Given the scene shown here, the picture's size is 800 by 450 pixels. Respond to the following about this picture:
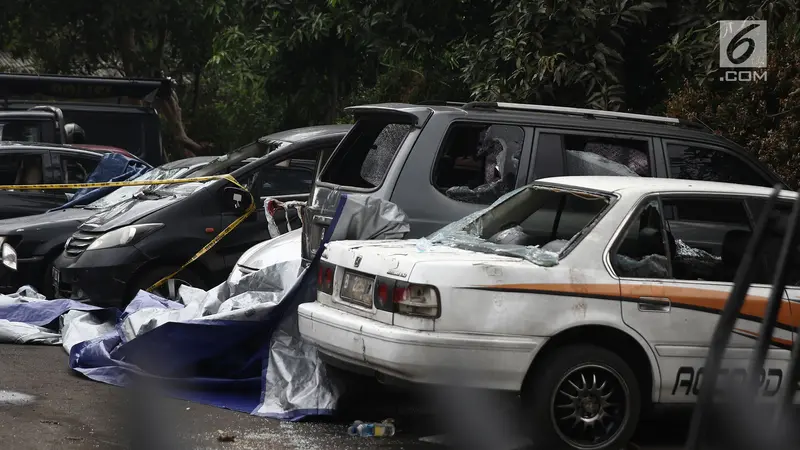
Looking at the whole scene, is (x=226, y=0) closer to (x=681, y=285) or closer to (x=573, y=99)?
(x=573, y=99)

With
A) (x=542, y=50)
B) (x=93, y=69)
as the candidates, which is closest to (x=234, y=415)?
(x=542, y=50)

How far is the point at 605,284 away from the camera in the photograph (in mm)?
5992

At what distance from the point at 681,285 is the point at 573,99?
5593mm

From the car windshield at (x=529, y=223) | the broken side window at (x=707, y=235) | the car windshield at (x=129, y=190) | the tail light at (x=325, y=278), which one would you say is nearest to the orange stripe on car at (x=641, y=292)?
the broken side window at (x=707, y=235)

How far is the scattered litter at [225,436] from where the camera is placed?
243 inches

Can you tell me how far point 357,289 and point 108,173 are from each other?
21.6 ft

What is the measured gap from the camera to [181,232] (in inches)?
383

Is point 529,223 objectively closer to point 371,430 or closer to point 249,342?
point 371,430

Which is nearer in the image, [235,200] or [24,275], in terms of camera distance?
[235,200]

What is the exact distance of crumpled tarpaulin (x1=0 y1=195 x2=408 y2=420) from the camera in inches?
277

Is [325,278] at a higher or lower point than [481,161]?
lower

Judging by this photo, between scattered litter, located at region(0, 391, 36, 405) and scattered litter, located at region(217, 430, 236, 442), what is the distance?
1.43 metres

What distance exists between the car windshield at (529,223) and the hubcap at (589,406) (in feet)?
2.15

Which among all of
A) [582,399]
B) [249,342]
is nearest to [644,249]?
[582,399]
